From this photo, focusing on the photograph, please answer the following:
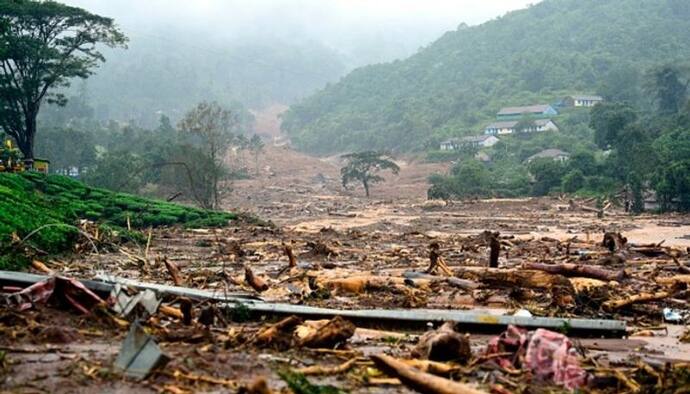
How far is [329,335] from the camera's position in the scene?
6.30m

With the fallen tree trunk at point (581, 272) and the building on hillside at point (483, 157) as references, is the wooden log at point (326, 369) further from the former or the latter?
the building on hillside at point (483, 157)

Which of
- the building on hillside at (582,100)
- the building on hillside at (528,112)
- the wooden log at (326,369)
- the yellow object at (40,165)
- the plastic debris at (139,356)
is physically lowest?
the wooden log at (326,369)

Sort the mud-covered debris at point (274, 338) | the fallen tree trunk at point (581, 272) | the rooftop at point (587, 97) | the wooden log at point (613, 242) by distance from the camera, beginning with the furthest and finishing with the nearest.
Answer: the rooftop at point (587, 97) < the wooden log at point (613, 242) < the fallen tree trunk at point (581, 272) < the mud-covered debris at point (274, 338)

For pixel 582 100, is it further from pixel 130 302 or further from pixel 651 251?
pixel 130 302

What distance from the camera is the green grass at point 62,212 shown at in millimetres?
14328

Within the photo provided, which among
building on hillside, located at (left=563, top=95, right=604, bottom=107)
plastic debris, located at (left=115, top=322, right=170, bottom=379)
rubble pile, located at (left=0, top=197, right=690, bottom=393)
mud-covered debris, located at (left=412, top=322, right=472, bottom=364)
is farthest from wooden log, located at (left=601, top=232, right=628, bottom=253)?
building on hillside, located at (left=563, top=95, right=604, bottom=107)

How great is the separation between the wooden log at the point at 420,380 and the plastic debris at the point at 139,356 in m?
1.68

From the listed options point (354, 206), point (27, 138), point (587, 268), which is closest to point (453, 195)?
point (354, 206)

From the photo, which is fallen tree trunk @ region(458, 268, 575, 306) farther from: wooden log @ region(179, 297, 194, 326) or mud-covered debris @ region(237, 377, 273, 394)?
mud-covered debris @ region(237, 377, 273, 394)

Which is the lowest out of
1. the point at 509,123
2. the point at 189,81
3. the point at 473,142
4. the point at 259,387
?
the point at 259,387

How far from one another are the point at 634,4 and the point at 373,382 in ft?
455

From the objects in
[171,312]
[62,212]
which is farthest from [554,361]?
[62,212]

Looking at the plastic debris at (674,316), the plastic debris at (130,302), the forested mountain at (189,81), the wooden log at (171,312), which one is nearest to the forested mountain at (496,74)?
the forested mountain at (189,81)

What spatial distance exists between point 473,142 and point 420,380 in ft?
257
